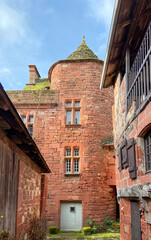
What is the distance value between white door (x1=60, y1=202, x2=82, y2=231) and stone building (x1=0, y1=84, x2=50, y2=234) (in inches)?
287

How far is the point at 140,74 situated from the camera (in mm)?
5402

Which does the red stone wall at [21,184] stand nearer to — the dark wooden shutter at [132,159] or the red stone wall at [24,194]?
the red stone wall at [24,194]

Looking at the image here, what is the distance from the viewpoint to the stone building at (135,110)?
4922 mm

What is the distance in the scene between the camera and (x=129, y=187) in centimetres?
605

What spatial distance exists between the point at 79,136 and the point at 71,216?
4.50 m

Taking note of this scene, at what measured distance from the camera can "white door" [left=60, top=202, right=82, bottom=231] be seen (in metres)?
14.8

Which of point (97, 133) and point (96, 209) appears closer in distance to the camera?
point (96, 209)

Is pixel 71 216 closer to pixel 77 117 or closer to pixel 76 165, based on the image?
pixel 76 165

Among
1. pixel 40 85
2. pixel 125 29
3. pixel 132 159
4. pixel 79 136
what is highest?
pixel 40 85

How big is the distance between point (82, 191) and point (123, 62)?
30.2 ft

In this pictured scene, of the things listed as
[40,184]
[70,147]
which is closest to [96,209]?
[70,147]

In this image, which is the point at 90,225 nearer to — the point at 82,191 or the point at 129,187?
the point at 82,191

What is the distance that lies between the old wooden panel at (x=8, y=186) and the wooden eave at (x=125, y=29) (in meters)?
3.53

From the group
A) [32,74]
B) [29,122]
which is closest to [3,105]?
[29,122]
